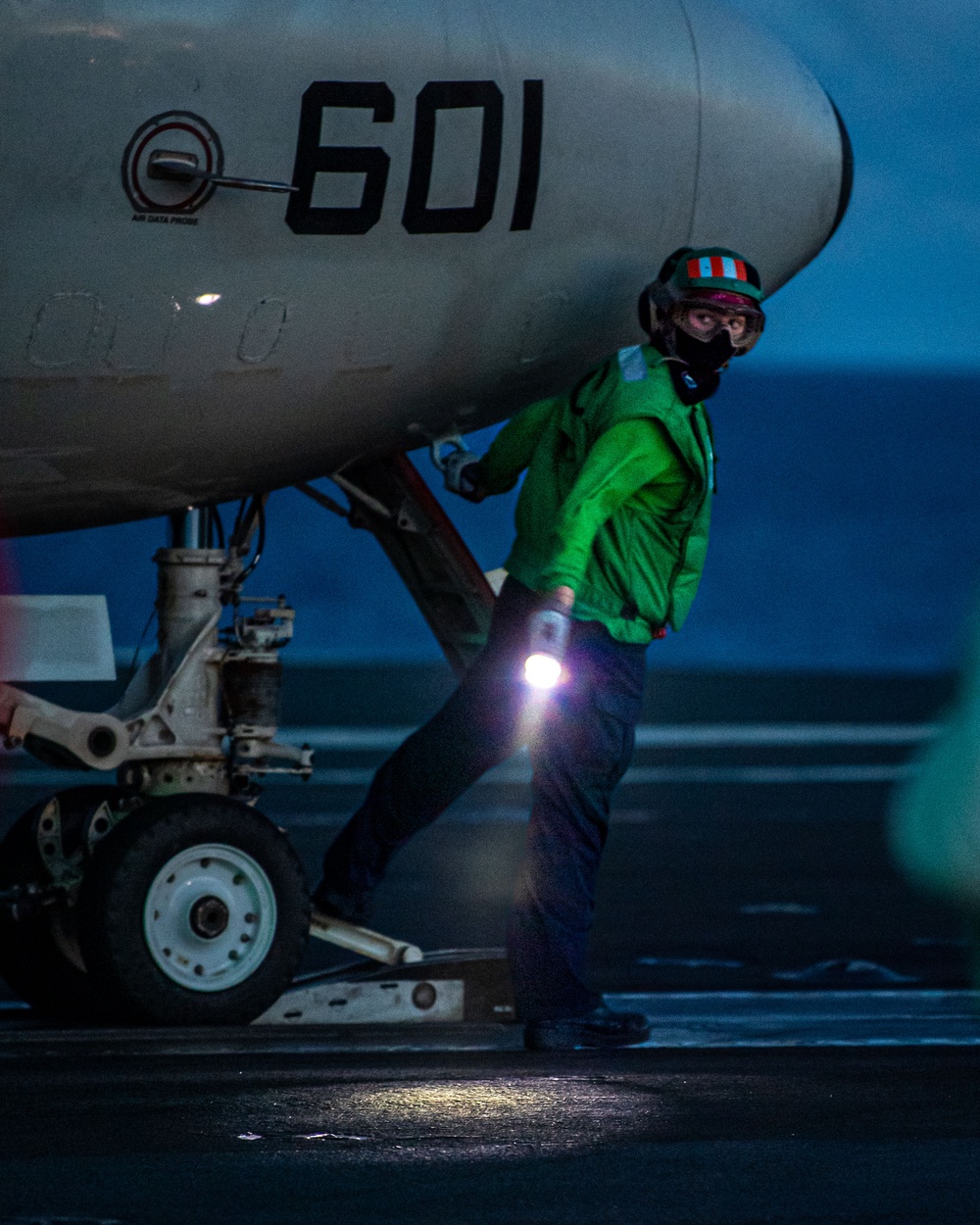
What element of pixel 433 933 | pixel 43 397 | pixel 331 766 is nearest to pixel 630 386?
pixel 43 397

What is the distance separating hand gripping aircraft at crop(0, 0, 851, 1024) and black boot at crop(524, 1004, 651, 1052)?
75 cm

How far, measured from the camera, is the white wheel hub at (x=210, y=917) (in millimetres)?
5789

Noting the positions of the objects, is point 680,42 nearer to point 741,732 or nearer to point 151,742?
point 151,742

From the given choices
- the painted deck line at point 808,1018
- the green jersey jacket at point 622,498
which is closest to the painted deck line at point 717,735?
the painted deck line at point 808,1018

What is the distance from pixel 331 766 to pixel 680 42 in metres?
10.4

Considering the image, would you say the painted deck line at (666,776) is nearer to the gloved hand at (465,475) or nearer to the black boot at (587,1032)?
the gloved hand at (465,475)

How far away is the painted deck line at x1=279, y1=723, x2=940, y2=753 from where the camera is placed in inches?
707

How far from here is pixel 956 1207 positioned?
3838 mm

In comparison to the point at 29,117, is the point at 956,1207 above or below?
below

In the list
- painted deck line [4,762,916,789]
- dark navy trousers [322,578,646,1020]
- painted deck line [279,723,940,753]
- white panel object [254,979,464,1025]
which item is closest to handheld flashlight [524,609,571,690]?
dark navy trousers [322,578,646,1020]

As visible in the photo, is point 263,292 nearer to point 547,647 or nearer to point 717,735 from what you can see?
point 547,647

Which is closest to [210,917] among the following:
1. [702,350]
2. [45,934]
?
[45,934]

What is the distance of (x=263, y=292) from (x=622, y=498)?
105 centimetres

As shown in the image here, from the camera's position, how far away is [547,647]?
205 inches
